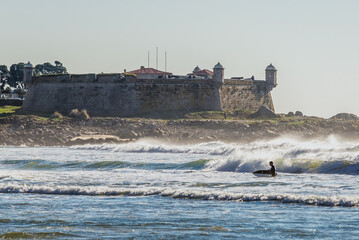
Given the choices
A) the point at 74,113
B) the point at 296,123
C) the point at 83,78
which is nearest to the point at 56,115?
the point at 74,113

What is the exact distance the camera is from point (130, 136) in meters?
53.8

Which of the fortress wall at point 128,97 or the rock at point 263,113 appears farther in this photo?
the fortress wall at point 128,97

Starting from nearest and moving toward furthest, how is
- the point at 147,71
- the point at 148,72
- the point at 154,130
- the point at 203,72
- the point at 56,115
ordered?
1. the point at 154,130
2. the point at 56,115
3. the point at 148,72
4. the point at 147,71
5. the point at 203,72

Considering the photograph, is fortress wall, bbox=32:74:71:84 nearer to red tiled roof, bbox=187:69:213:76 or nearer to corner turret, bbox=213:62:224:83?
corner turret, bbox=213:62:224:83

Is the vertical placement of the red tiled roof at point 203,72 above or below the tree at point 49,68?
below

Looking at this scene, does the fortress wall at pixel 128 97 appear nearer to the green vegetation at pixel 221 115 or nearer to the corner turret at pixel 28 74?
the green vegetation at pixel 221 115

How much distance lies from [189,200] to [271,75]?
1959 inches

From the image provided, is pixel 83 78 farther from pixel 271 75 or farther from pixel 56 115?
pixel 271 75

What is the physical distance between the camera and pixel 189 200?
19.4 metres

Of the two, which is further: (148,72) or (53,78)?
(148,72)

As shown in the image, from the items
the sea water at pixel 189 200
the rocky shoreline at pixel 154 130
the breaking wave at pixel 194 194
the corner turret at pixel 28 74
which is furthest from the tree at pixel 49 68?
the breaking wave at pixel 194 194

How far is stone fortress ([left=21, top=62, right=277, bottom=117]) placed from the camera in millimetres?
63062

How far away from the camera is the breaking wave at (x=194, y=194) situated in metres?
18.1

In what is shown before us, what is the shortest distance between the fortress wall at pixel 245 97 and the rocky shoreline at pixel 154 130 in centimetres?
639
